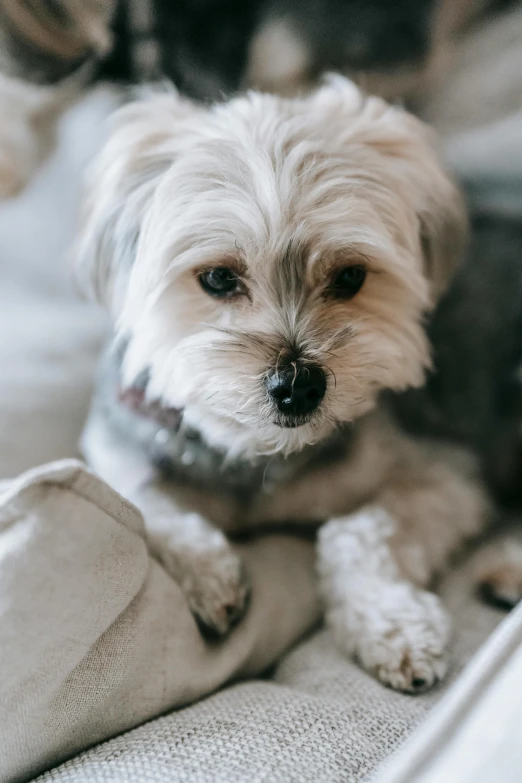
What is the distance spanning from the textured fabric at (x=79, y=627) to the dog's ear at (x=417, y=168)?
741 mm

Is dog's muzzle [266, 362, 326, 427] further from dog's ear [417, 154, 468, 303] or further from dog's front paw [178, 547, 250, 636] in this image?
dog's ear [417, 154, 468, 303]

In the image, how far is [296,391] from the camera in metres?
1.02

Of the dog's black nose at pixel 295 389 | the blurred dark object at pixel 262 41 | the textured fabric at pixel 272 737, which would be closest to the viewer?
the textured fabric at pixel 272 737

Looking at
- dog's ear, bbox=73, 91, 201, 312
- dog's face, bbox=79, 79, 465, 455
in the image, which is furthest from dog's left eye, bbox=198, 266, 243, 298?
dog's ear, bbox=73, 91, 201, 312

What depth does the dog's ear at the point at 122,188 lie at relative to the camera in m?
1.16

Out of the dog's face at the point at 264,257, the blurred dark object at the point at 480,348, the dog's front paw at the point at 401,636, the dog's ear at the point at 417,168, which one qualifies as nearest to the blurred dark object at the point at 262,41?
the dog's ear at the point at 417,168

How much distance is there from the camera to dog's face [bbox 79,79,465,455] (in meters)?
1.06

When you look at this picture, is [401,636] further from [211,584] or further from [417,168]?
[417,168]

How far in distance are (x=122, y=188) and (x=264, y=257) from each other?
29cm

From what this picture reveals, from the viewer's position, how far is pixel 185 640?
3.24ft

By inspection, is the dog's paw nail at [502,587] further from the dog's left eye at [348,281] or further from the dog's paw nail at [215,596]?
the dog's left eye at [348,281]

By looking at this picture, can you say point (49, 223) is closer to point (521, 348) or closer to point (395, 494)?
point (395, 494)

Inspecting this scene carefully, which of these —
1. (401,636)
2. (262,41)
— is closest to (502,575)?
(401,636)

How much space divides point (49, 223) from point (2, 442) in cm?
64
